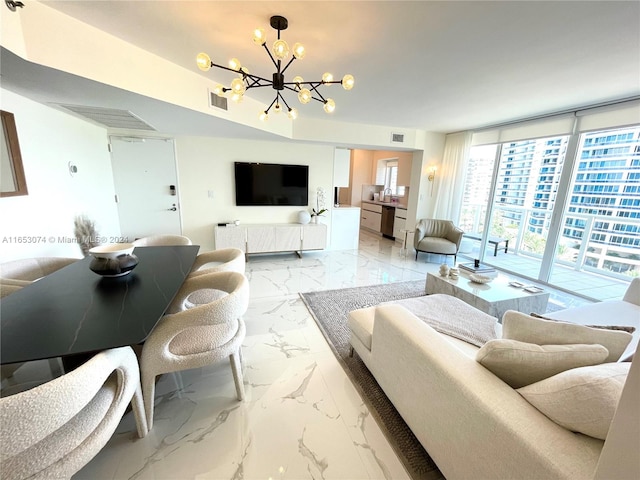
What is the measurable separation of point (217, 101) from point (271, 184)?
186cm

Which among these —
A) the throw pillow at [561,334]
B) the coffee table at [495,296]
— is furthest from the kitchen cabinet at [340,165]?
the throw pillow at [561,334]

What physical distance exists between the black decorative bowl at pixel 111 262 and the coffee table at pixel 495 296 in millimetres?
2859

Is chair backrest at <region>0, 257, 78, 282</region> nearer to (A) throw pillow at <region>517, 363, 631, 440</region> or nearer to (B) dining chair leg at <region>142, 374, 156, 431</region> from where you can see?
(B) dining chair leg at <region>142, 374, 156, 431</region>

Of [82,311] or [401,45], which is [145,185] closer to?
[82,311]

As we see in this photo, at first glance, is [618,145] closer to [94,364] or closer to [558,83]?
[558,83]

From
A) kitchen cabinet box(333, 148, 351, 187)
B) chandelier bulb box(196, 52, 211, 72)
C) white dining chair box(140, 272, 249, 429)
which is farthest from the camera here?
kitchen cabinet box(333, 148, 351, 187)

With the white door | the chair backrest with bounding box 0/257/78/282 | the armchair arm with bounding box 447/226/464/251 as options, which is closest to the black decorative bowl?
the chair backrest with bounding box 0/257/78/282

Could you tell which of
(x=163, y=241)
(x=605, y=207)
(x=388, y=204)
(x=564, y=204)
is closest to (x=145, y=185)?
(x=163, y=241)

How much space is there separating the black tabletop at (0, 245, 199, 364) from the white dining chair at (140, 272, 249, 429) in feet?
0.38

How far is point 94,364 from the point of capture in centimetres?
93

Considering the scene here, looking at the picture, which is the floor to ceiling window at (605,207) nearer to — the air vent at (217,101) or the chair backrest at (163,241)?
the air vent at (217,101)

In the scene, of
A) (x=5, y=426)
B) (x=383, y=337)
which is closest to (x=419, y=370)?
(x=383, y=337)

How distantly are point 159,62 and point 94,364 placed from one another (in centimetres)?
250

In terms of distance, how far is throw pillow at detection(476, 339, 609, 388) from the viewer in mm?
1013
